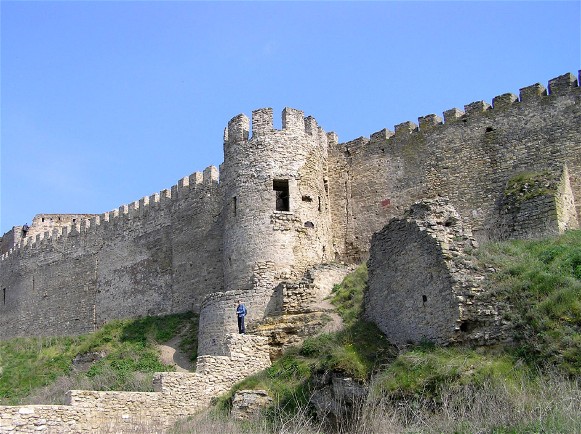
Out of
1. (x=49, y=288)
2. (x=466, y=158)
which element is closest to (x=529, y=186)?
(x=466, y=158)

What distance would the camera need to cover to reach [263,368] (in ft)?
75.9

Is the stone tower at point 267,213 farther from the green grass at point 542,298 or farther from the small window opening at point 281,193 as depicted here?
the green grass at point 542,298

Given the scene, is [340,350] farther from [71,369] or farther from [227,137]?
[71,369]

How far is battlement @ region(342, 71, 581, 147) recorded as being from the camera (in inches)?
1062

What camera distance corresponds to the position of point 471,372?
48.6 feet

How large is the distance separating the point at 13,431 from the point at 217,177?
1853 cm

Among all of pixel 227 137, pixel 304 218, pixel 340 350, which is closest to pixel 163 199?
pixel 227 137

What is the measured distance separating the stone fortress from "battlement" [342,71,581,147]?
41mm

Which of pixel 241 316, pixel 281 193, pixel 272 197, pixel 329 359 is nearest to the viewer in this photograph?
pixel 329 359

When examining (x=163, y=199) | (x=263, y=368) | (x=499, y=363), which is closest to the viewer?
(x=499, y=363)

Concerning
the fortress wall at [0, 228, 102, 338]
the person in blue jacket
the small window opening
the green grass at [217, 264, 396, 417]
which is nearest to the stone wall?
the green grass at [217, 264, 396, 417]

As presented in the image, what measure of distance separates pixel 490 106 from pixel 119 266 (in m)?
18.7

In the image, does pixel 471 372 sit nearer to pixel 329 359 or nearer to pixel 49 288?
pixel 329 359

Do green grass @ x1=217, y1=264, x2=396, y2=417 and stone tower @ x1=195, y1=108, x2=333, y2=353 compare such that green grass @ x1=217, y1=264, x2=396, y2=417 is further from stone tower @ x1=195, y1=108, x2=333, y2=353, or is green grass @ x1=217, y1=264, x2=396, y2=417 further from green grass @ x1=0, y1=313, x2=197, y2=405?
green grass @ x1=0, y1=313, x2=197, y2=405
